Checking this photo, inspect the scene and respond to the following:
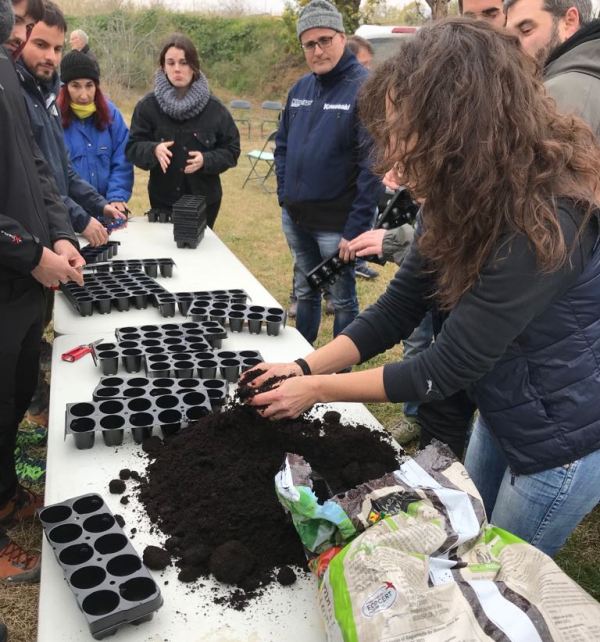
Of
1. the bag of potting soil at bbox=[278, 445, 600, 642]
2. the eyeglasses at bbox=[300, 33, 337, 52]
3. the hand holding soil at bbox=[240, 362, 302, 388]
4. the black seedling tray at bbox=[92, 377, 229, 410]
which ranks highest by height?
the eyeglasses at bbox=[300, 33, 337, 52]

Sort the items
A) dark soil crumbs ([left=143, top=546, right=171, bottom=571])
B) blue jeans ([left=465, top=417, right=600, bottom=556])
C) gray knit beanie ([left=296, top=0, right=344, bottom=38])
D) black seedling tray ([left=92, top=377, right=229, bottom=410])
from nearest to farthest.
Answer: dark soil crumbs ([left=143, top=546, right=171, bottom=571])
blue jeans ([left=465, top=417, right=600, bottom=556])
black seedling tray ([left=92, top=377, right=229, bottom=410])
gray knit beanie ([left=296, top=0, right=344, bottom=38])

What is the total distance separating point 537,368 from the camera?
3.93 feet

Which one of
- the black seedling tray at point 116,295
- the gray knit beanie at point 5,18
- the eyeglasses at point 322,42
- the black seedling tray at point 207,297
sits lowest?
the black seedling tray at point 116,295

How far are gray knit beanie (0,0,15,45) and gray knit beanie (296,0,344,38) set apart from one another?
6.06 ft

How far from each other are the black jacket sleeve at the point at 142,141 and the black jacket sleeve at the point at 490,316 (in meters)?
2.99

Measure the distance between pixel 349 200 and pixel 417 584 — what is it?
2704 millimetres

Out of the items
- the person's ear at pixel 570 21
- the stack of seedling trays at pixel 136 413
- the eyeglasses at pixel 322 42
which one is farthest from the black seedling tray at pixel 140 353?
the eyeglasses at pixel 322 42

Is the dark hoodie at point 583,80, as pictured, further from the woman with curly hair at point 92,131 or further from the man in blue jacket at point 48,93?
the woman with curly hair at point 92,131

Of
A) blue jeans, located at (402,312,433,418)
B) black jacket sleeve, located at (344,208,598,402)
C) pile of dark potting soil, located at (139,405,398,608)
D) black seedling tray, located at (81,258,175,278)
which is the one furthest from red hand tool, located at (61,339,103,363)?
blue jeans, located at (402,312,433,418)

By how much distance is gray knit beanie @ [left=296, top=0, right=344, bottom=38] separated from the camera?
10.0 feet

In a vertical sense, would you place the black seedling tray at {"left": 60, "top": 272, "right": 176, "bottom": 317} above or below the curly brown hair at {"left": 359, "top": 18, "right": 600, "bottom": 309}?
below

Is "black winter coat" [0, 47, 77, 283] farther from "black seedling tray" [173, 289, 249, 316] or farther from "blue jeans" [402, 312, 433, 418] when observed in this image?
"blue jeans" [402, 312, 433, 418]

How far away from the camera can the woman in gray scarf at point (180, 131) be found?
3.79m

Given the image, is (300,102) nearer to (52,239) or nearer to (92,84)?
(92,84)
